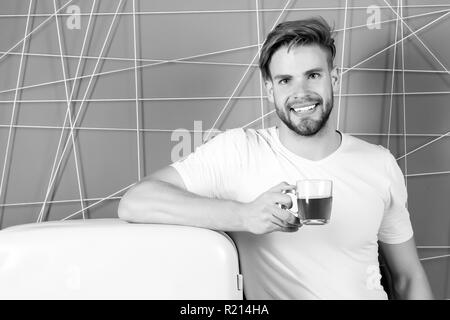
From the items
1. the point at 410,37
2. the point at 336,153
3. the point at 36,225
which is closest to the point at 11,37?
the point at 36,225

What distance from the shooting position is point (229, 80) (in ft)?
A: 7.52

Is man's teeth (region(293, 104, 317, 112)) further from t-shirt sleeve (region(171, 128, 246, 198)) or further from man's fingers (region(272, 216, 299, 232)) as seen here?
man's fingers (region(272, 216, 299, 232))

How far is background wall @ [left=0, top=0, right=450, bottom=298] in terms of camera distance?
2279 mm

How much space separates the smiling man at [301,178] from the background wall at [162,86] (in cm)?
46

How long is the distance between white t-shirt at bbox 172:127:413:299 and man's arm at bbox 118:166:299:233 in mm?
135

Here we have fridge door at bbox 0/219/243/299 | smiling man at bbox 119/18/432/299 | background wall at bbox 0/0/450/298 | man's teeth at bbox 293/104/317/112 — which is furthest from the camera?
background wall at bbox 0/0/450/298

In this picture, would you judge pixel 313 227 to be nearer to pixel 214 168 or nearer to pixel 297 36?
pixel 214 168

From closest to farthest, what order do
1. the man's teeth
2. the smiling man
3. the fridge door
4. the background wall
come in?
the fridge door, the smiling man, the man's teeth, the background wall

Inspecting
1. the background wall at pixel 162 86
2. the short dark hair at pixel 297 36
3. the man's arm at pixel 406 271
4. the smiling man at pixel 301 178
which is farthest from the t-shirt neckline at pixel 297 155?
the background wall at pixel 162 86

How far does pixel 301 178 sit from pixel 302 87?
0.26 meters

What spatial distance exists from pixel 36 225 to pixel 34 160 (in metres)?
0.81

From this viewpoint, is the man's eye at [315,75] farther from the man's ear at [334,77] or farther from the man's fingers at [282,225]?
the man's fingers at [282,225]

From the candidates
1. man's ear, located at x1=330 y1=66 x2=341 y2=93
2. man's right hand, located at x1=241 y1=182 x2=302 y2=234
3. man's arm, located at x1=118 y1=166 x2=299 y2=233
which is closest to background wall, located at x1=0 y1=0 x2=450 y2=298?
man's ear, located at x1=330 y1=66 x2=341 y2=93

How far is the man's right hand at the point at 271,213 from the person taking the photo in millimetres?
1389
